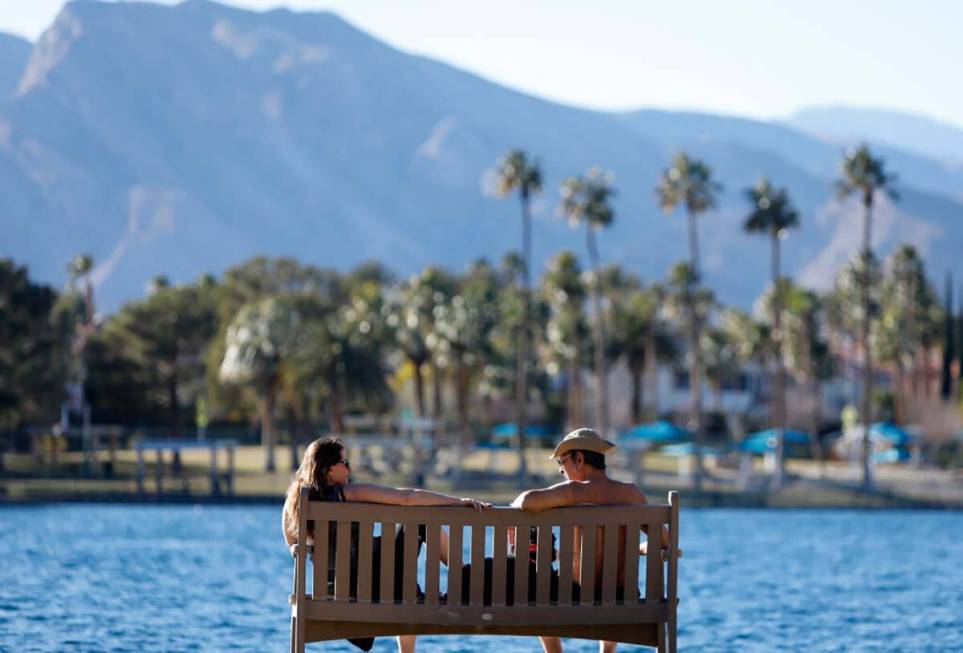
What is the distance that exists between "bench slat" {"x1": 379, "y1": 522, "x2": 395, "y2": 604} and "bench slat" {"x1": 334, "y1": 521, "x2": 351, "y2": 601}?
216 mm

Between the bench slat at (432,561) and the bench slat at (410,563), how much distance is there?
79 mm

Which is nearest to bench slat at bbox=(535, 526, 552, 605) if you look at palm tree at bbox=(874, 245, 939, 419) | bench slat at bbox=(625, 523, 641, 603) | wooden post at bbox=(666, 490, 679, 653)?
bench slat at bbox=(625, 523, 641, 603)

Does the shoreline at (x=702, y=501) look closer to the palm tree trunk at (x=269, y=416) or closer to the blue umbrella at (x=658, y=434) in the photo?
the blue umbrella at (x=658, y=434)

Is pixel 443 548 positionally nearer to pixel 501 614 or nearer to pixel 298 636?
pixel 501 614

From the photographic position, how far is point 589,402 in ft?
449

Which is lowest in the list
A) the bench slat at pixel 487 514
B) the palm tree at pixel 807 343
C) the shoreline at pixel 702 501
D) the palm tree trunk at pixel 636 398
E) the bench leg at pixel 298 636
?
the shoreline at pixel 702 501

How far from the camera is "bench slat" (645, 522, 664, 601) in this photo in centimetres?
1164

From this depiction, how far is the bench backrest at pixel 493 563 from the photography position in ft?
37.3

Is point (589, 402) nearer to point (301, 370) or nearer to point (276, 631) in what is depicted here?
point (301, 370)

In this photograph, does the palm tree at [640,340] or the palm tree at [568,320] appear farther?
the palm tree at [640,340]

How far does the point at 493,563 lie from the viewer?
456 inches

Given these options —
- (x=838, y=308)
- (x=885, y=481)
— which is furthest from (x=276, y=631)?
(x=838, y=308)

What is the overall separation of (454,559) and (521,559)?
0.43 meters

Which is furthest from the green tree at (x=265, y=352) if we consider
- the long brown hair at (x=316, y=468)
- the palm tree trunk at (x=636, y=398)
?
the long brown hair at (x=316, y=468)
